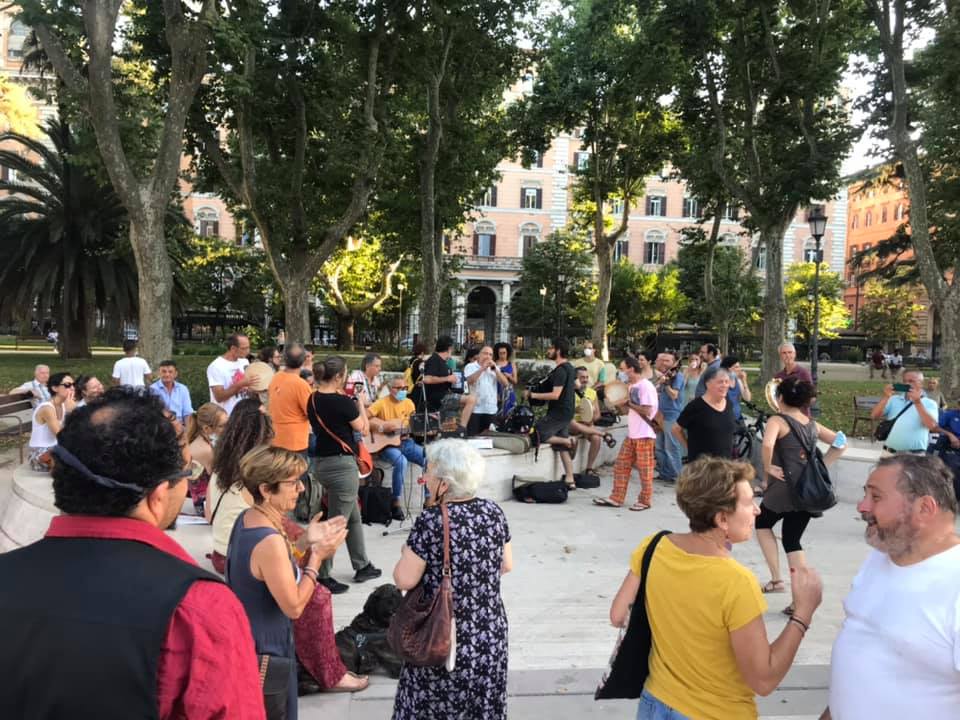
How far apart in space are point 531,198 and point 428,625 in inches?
2266

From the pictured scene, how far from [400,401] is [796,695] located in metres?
5.20

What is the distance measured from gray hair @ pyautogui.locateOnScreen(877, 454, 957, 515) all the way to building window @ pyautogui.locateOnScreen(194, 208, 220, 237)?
59726 mm

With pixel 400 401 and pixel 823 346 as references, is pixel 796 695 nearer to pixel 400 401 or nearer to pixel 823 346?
pixel 400 401

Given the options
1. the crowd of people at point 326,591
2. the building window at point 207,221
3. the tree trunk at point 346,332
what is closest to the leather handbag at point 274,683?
the crowd of people at point 326,591

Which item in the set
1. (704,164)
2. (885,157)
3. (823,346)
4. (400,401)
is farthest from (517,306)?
(400,401)

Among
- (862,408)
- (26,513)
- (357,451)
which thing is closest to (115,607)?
(357,451)

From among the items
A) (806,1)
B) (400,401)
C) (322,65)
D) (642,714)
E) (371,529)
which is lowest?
(371,529)

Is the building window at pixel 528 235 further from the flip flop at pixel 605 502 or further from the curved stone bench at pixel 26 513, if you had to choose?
the curved stone bench at pixel 26 513

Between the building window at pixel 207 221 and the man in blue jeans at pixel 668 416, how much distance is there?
52.5 m

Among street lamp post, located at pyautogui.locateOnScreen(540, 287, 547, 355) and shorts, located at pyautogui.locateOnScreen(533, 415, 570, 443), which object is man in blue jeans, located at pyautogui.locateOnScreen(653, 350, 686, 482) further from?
street lamp post, located at pyautogui.locateOnScreen(540, 287, 547, 355)

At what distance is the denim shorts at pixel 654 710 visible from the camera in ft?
8.48

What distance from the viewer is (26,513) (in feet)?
22.6

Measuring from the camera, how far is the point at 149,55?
53.6ft

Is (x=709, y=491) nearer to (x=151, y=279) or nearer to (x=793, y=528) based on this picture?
(x=793, y=528)
